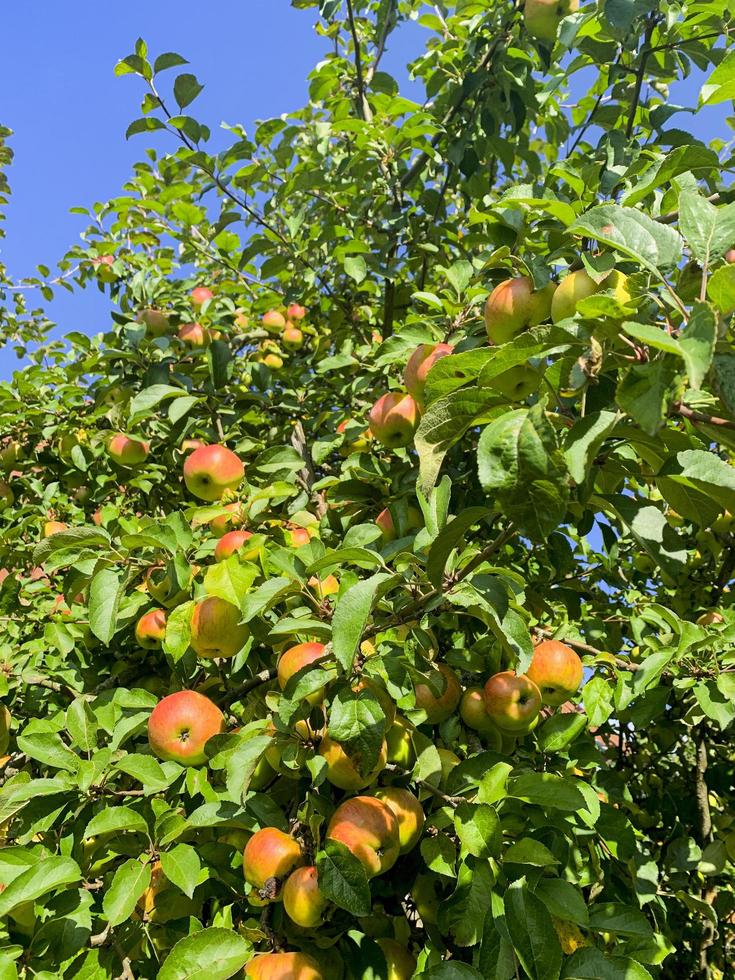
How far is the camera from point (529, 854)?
56.2 inches

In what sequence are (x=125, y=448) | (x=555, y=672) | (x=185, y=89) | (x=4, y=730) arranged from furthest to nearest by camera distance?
(x=125, y=448), (x=185, y=89), (x=4, y=730), (x=555, y=672)

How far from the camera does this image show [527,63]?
2744mm

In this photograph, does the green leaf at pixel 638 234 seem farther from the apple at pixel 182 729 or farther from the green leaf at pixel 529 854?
the apple at pixel 182 729

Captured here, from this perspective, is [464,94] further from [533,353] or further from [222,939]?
[222,939]

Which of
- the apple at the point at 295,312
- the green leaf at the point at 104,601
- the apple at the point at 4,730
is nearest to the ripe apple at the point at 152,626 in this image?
the green leaf at the point at 104,601

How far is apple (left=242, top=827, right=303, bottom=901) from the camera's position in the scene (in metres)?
1.54

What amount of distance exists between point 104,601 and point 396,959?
3.69 ft

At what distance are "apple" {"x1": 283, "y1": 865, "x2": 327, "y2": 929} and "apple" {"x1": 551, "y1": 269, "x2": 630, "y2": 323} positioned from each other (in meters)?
1.22

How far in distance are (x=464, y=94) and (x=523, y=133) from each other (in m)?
0.52

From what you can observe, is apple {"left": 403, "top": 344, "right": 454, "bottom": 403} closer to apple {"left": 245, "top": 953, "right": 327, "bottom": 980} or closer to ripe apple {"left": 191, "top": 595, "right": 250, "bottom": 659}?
ripe apple {"left": 191, "top": 595, "right": 250, "bottom": 659}

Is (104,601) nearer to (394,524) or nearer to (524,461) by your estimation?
(394,524)

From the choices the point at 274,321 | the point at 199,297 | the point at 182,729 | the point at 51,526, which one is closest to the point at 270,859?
the point at 182,729

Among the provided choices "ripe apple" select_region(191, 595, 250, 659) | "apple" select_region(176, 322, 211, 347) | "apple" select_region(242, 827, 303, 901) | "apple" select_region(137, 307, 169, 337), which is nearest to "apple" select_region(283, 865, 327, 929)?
"apple" select_region(242, 827, 303, 901)

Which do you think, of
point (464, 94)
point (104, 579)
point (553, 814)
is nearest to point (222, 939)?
point (553, 814)
